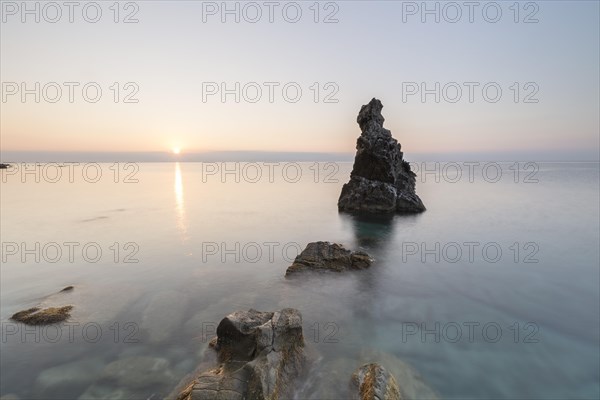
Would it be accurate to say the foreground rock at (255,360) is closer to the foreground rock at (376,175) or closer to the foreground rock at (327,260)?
the foreground rock at (327,260)

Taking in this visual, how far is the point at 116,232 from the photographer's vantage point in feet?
126

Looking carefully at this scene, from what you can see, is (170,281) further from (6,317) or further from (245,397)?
(245,397)

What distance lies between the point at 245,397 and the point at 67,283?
19.1 metres

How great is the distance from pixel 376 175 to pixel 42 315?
140 feet

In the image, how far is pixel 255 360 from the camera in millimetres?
10133

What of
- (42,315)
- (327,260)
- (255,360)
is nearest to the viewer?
(255,360)

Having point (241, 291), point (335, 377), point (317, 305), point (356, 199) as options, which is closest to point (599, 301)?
point (317, 305)

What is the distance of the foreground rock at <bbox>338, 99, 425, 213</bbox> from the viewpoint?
48656 mm

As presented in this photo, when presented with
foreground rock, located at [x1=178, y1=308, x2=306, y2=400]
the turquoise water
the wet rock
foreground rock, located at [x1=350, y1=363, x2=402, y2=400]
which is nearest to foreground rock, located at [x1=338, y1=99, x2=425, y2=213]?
the turquoise water

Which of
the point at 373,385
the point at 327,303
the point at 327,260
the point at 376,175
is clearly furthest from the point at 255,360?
the point at 376,175

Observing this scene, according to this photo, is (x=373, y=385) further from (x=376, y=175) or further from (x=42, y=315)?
(x=376, y=175)

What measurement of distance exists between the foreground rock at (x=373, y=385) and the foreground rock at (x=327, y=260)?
39.7 ft

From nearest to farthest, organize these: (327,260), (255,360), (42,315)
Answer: (255,360)
(42,315)
(327,260)

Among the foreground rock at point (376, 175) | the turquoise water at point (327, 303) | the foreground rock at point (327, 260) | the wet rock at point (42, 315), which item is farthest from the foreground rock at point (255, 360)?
the foreground rock at point (376, 175)
